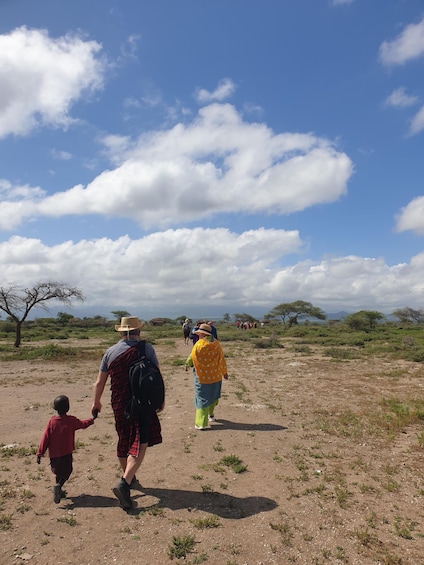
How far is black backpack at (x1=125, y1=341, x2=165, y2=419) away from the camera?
4.38 meters

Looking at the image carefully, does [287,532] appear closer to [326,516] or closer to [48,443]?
[326,516]

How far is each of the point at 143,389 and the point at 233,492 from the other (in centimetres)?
203

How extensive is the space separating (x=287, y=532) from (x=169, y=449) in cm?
294

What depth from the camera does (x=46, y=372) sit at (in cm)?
1540

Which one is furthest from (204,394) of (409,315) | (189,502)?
(409,315)

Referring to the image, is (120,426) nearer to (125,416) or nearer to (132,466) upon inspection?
(125,416)

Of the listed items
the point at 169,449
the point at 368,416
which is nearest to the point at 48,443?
the point at 169,449

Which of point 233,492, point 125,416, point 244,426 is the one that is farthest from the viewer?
point 244,426

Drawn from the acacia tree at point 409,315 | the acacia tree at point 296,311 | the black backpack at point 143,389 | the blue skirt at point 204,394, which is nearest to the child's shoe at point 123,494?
the black backpack at point 143,389

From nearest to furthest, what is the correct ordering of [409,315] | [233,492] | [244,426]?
[233,492] → [244,426] → [409,315]

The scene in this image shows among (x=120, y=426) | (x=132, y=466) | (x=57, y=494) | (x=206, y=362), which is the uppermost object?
(x=206, y=362)

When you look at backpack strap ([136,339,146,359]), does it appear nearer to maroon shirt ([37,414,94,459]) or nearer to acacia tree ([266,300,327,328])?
maroon shirt ([37,414,94,459])

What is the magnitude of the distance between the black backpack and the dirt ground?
3.99 ft

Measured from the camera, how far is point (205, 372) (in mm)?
7586
